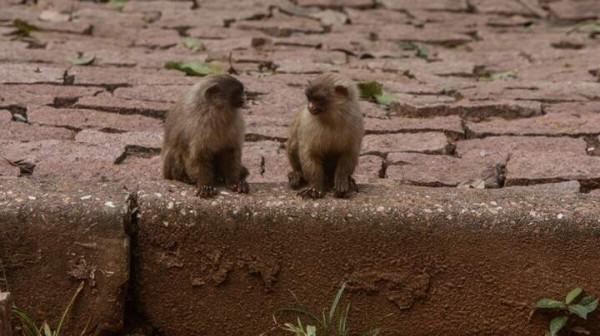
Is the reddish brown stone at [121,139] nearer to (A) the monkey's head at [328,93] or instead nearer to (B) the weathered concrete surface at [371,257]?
(A) the monkey's head at [328,93]

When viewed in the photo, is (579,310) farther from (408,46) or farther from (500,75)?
(408,46)

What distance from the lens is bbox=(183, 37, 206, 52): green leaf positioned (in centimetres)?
968

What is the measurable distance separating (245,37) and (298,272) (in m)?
5.45

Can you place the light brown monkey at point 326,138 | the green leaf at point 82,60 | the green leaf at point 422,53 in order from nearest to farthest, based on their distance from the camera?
the light brown monkey at point 326,138
the green leaf at point 82,60
the green leaf at point 422,53

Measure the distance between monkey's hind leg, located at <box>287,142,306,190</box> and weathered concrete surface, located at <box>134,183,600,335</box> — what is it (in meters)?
0.26

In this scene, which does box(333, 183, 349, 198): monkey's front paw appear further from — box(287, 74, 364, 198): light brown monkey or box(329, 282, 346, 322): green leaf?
box(329, 282, 346, 322): green leaf

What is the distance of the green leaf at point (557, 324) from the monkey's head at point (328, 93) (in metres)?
1.57

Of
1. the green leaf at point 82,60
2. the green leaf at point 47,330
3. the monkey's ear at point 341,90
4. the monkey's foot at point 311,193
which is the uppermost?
the monkey's ear at point 341,90

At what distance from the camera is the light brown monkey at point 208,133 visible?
553 centimetres

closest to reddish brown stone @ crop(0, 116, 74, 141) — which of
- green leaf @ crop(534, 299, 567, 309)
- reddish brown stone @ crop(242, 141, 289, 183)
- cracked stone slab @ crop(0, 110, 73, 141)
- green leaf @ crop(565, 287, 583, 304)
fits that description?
cracked stone slab @ crop(0, 110, 73, 141)

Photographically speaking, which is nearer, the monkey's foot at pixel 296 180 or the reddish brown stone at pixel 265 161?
the monkey's foot at pixel 296 180

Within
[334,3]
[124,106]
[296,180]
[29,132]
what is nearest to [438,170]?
[296,180]

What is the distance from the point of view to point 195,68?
8648 millimetres

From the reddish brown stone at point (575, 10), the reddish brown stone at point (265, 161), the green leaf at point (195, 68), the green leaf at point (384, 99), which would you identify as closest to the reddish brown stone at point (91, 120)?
the reddish brown stone at point (265, 161)
